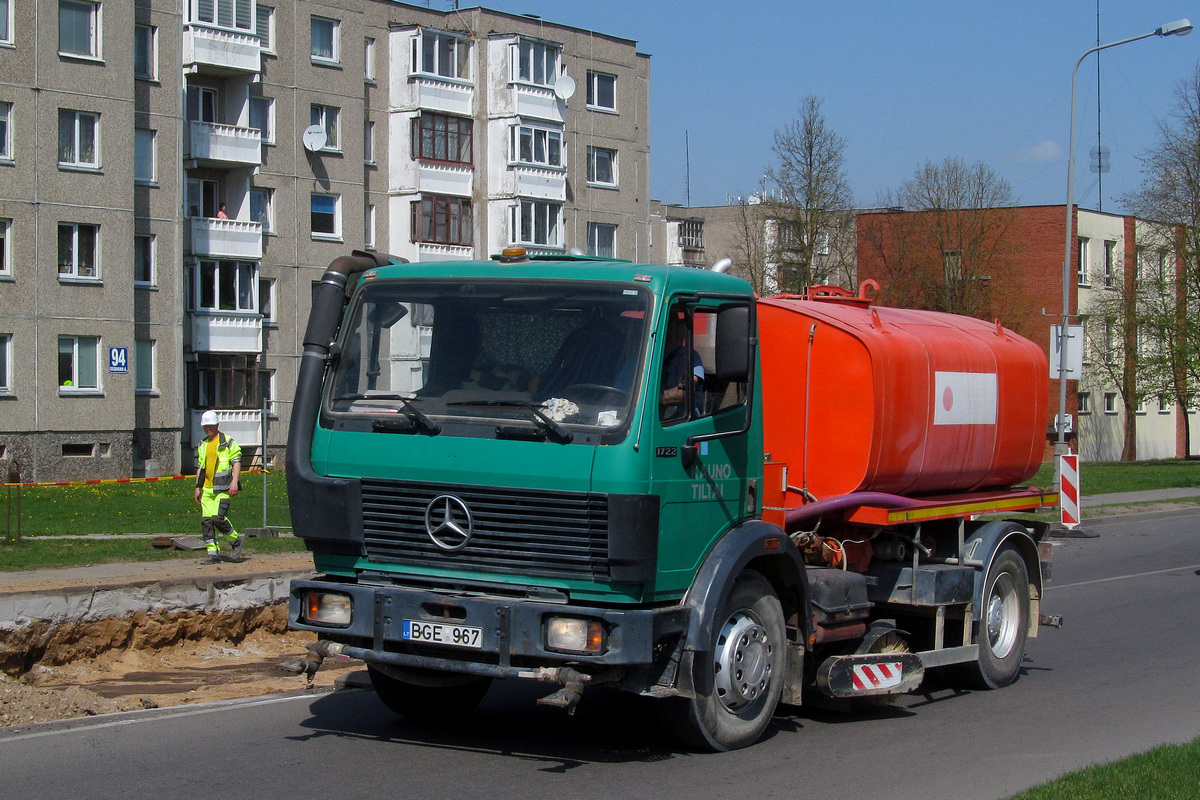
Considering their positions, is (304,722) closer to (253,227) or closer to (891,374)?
(891,374)

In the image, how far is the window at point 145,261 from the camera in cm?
3919

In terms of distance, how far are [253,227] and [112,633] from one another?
31.7 meters

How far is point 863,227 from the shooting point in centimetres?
5806

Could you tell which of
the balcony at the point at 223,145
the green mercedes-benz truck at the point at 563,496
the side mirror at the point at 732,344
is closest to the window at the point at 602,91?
the balcony at the point at 223,145

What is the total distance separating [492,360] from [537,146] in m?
43.9

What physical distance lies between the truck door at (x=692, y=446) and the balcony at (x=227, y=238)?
35.9 m

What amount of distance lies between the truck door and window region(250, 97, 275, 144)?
37550mm

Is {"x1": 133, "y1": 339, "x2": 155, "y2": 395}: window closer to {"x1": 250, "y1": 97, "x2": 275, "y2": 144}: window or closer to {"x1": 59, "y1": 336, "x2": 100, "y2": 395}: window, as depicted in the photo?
{"x1": 59, "y1": 336, "x2": 100, "y2": 395}: window

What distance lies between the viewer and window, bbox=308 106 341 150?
1753 inches

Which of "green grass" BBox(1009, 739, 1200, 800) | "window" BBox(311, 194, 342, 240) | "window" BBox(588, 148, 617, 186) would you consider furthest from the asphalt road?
"window" BBox(588, 148, 617, 186)

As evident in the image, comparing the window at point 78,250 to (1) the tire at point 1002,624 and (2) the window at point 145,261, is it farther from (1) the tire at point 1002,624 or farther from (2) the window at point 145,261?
(1) the tire at point 1002,624

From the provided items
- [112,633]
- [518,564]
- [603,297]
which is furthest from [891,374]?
[112,633]

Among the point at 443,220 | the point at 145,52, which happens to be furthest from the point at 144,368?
the point at 443,220

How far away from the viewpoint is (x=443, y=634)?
22.6 feet
